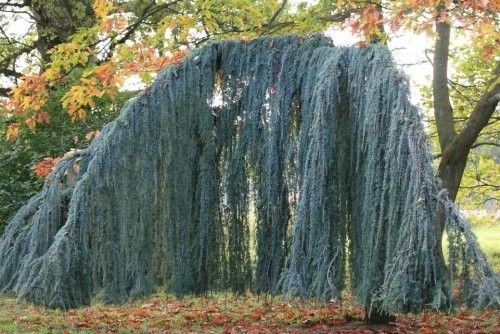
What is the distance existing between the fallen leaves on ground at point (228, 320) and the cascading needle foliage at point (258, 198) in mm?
1021

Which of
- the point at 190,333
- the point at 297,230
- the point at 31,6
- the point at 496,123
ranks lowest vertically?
the point at 190,333

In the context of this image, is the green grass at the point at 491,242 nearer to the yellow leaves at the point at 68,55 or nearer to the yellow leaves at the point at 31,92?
the yellow leaves at the point at 68,55

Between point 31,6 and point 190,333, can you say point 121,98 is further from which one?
point 190,333

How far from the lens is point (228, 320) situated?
857 cm

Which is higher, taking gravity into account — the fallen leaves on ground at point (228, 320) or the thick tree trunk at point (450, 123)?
the thick tree trunk at point (450, 123)

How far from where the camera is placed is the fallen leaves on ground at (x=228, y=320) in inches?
292

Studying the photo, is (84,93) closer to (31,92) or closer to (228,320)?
(31,92)

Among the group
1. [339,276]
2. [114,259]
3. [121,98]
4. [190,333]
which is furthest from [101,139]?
[121,98]

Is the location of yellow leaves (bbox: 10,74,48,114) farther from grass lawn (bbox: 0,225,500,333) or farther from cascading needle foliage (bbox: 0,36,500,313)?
cascading needle foliage (bbox: 0,36,500,313)

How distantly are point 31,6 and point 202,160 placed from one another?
957 centimetres

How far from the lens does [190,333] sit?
728 cm

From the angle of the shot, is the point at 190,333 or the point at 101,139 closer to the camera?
the point at 101,139

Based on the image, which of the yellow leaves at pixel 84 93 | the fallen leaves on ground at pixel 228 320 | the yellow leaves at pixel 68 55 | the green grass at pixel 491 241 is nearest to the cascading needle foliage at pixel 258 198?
the fallen leaves on ground at pixel 228 320

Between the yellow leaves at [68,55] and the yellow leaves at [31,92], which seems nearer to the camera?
the yellow leaves at [31,92]
